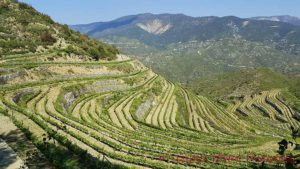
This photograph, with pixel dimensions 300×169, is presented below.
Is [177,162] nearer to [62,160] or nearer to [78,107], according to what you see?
[62,160]

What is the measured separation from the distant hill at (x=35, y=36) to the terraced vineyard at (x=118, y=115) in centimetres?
539

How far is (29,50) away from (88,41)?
38.2 m

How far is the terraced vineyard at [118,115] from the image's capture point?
4103cm

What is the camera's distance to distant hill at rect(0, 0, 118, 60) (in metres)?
96.0

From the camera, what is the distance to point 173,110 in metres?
103

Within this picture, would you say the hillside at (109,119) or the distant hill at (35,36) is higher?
the distant hill at (35,36)

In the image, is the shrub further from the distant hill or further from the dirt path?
the dirt path

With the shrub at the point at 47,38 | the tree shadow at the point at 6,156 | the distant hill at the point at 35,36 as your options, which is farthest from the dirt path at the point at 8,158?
the shrub at the point at 47,38

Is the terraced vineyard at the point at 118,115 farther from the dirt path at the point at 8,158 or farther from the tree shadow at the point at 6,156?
the dirt path at the point at 8,158

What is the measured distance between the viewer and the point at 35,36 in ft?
354

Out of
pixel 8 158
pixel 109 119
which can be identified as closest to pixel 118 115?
pixel 109 119

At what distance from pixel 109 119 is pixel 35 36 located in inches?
2038

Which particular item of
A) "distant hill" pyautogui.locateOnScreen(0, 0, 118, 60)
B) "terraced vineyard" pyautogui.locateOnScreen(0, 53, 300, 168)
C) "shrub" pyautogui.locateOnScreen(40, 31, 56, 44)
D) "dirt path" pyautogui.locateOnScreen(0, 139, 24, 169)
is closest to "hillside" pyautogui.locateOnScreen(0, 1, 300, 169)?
"terraced vineyard" pyautogui.locateOnScreen(0, 53, 300, 168)

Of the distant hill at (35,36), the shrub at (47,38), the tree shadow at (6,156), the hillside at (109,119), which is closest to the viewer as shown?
the tree shadow at (6,156)
